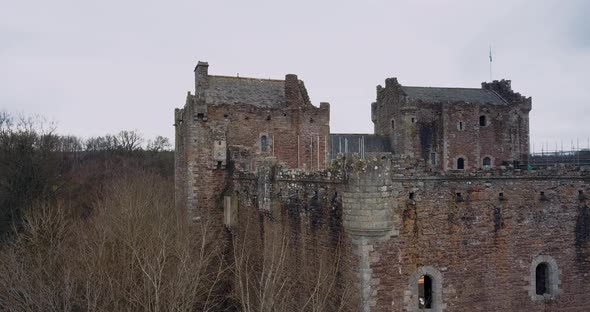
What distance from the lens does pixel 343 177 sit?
15406 millimetres

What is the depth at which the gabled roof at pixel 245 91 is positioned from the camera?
2962cm

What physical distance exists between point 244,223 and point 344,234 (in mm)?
10074

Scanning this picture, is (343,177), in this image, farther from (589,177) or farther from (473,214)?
(589,177)

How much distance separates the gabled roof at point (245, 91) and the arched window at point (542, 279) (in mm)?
17808

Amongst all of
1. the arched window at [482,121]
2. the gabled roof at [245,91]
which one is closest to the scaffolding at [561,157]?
the arched window at [482,121]

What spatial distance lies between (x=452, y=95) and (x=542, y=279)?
31.8 meters

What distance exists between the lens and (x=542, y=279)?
55.0 ft

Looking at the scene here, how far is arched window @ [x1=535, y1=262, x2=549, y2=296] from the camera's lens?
16672 millimetres

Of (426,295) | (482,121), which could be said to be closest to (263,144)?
(426,295)

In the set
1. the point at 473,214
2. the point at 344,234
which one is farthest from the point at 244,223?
the point at 473,214

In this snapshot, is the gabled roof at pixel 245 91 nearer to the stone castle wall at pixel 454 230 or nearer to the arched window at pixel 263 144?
the arched window at pixel 263 144

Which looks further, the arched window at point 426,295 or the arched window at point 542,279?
the arched window at point 542,279

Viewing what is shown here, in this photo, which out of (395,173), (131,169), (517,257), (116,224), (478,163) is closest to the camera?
(395,173)

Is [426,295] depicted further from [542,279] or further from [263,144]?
[263,144]
